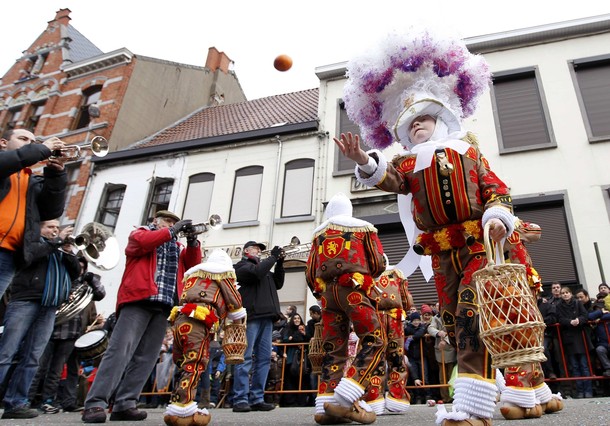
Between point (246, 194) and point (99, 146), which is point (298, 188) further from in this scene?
point (99, 146)

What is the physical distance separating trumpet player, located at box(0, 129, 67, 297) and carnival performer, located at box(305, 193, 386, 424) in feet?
7.49

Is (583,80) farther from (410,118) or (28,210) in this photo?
(28,210)

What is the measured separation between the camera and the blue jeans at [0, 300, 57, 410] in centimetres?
459

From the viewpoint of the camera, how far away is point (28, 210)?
4.01 meters

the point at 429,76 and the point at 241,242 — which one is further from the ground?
the point at 241,242

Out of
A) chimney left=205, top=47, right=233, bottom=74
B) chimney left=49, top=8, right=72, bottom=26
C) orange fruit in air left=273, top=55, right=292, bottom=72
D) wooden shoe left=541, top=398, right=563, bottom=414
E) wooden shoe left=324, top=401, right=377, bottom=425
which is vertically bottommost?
wooden shoe left=324, top=401, right=377, bottom=425

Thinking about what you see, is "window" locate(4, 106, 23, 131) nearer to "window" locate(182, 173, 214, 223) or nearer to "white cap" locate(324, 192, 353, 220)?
"window" locate(182, 173, 214, 223)

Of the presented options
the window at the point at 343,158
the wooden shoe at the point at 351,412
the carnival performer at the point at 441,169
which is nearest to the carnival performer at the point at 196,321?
the wooden shoe at the point at 351,412

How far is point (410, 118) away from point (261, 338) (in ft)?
13.4

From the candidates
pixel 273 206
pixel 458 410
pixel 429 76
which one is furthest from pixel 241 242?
pixel 458 410

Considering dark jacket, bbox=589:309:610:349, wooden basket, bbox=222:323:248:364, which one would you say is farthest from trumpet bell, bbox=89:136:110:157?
dark jacket, bbox=589:309:610:349

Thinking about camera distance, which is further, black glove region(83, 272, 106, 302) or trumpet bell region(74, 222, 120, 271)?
trumpet bell region(74, 222, 120, 271)

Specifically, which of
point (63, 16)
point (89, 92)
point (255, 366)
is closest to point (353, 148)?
point (255, 366)

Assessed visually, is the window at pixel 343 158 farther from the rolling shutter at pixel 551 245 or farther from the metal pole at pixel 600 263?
the metal pole at pixel 600 263
